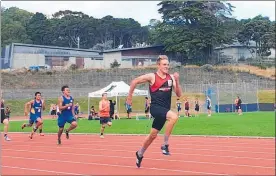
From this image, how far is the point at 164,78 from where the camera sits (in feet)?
28.6

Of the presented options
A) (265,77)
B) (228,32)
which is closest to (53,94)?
(265,77)

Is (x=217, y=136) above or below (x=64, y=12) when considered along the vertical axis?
below

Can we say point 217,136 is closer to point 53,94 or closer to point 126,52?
point 53,94

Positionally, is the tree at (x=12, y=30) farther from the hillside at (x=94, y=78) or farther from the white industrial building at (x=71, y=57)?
the hillside at (x=94, y=78)

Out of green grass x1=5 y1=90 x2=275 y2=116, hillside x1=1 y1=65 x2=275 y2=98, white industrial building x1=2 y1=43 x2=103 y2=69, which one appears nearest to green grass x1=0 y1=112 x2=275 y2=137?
green grass x1=5 y1=90 x2=275 y2=116

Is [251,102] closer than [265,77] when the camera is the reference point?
Yes

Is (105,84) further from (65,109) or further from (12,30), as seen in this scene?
(65,109)

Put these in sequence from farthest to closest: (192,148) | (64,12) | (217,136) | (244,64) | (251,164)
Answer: (64,12), (244,64), (217,136), (192,148), (251,164)

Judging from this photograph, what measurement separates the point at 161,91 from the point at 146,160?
1.84m

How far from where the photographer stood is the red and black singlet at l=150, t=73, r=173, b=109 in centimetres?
869

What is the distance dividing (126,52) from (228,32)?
52.8 ft

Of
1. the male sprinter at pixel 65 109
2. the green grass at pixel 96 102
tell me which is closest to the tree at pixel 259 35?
the green grass at pixel 96 102

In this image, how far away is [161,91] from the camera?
28.7 feet

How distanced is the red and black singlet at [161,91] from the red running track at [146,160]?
1.10m
